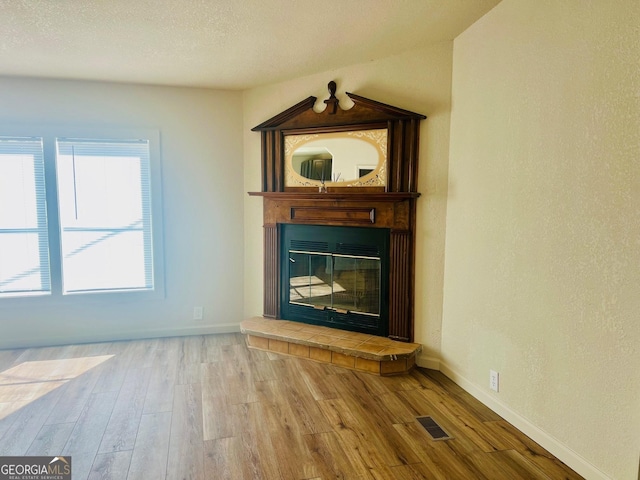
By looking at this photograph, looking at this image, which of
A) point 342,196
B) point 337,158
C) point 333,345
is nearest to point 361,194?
point 342,196

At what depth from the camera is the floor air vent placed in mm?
2352

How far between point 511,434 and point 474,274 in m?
1.02

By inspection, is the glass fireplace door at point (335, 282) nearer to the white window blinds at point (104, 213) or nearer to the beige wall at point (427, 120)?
the beige wall at point (427, 120)

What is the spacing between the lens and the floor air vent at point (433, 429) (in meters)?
2.35

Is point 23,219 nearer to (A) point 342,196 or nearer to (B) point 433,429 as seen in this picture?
(A) point 342,196

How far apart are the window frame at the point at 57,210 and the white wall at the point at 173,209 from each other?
4 centimetres

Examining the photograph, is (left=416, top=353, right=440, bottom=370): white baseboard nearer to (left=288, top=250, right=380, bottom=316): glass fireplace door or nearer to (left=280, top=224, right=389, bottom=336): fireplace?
(left=280, top=224, right=389, bottom=336): fireplace

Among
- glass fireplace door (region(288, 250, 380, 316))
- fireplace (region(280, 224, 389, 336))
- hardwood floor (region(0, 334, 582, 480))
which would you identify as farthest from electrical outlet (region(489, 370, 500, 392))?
glass fireplace door (region(288, 250, 380, 316))

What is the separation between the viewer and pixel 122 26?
2.62m

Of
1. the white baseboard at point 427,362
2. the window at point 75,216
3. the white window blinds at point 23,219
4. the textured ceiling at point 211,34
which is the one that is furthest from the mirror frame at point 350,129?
the white window blinds at point 23,219

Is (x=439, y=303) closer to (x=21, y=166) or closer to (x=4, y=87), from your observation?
(x=21, y=166)

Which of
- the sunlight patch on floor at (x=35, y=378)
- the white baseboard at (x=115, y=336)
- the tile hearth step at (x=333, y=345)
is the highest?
the tile hearth step at (x=333, y=345)

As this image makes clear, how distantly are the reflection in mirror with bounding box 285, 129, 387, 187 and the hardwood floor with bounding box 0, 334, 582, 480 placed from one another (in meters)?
1.61

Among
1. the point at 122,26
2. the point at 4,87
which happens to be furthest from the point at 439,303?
the point at 4,87
